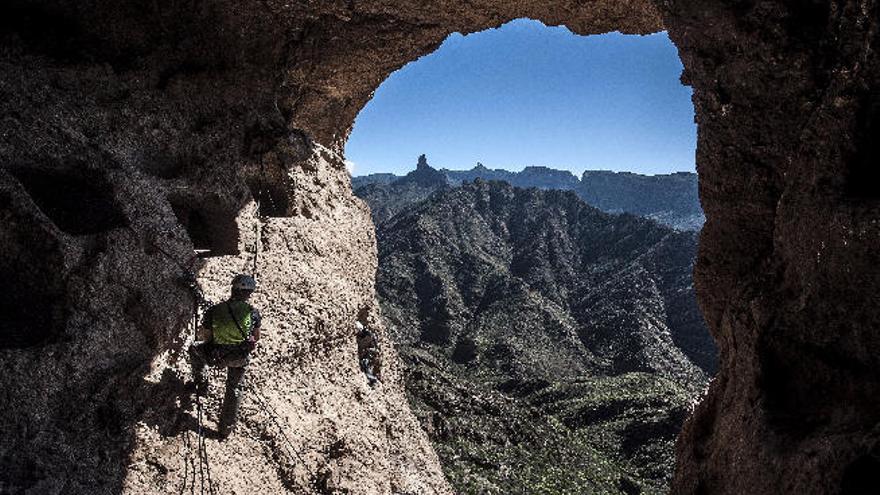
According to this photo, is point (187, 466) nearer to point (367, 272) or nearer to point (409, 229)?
point (367, 272)

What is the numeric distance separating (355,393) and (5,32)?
31.2 ft

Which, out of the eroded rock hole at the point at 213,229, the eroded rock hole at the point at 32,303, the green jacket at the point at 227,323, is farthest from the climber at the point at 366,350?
the eroded rock hole at the point at 32,303

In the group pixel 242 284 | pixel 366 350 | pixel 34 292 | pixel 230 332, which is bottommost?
pixel 366 350

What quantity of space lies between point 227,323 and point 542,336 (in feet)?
355

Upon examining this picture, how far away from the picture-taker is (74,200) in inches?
337

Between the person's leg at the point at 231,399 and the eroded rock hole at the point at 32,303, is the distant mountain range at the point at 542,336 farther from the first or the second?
the eroded rock hole at the point at 32,303

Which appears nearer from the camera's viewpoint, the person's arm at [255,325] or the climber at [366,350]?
the person's arm at [255,325]

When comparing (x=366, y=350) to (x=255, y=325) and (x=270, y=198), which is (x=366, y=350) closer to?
(x=270, y=198)

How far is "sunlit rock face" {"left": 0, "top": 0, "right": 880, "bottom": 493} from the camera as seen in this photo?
243 inches

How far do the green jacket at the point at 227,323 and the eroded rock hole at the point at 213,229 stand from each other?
3938 millimetres

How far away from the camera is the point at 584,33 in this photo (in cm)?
1431

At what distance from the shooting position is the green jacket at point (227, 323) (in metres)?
7.91

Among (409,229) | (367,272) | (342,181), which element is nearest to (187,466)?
(367,272)

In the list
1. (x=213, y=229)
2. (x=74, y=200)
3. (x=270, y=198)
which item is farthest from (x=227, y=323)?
(x=270, y=198)
